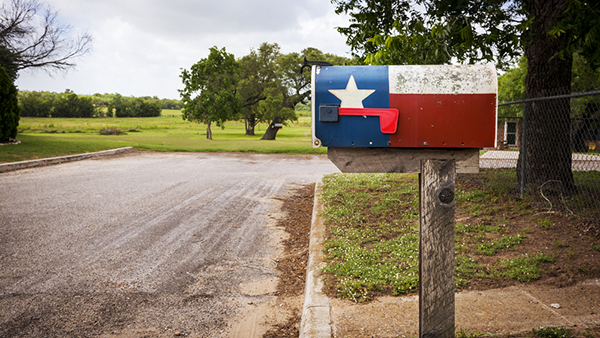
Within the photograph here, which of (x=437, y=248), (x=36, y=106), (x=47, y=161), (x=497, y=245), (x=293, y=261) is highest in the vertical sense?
(x=36, y=106)

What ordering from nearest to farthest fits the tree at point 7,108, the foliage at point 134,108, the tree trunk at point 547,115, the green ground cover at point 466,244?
the green ground cover at point 466,244
the tree trunk at point 547,115
the tree at point 7,108
the foliage at point 134,108

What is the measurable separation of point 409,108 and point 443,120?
205 mm

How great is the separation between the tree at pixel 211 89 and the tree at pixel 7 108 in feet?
58.8

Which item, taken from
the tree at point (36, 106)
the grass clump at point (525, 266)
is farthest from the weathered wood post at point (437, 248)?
the tree at point (36, 106)

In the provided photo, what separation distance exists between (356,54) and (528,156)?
15.0ft

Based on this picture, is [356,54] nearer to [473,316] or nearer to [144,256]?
[144,256]

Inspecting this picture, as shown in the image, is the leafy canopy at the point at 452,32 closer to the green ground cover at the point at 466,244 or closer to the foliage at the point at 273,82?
the green ground cover at the point at 466,244

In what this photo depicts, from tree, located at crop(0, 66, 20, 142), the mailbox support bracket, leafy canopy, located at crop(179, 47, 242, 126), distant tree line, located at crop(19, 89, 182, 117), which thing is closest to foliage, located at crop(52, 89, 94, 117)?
distant tree line, located at crop(19, 89, 182, 117)

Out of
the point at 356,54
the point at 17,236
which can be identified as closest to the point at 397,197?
the point at 356,54

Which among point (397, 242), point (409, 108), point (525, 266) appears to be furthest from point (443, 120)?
point (397, 242)

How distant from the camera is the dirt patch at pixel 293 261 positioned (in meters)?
3.44

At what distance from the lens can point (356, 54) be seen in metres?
9.77

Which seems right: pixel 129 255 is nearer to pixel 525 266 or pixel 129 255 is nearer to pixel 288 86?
pixel 525 266

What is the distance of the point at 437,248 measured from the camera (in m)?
2.32
